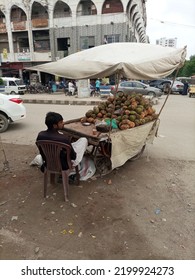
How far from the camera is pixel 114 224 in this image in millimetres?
2910

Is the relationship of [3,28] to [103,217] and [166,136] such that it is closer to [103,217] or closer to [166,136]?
[166,136]

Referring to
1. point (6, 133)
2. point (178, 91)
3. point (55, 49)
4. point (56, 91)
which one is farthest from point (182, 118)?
point (55, 49)

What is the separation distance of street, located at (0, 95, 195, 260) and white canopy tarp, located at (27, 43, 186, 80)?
185cm

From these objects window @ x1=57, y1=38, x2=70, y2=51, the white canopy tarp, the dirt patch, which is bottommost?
the dirt patch

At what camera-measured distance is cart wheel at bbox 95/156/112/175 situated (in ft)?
14.0

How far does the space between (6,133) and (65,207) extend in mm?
4835

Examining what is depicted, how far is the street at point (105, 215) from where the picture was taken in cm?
249

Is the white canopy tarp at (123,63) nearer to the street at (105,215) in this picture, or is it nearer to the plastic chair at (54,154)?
the plastic chair at (54,154)

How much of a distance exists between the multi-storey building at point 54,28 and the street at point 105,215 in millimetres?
21962

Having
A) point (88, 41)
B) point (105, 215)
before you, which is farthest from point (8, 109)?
point (88, 41)

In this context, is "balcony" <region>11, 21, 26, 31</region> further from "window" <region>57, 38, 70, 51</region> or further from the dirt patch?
the dirt patch

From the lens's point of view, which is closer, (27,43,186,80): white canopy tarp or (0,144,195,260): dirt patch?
(0,144,195,260): dirt patch

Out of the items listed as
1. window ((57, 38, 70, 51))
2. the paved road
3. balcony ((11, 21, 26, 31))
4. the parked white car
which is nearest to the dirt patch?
the paved road

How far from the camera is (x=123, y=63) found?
118 inches
